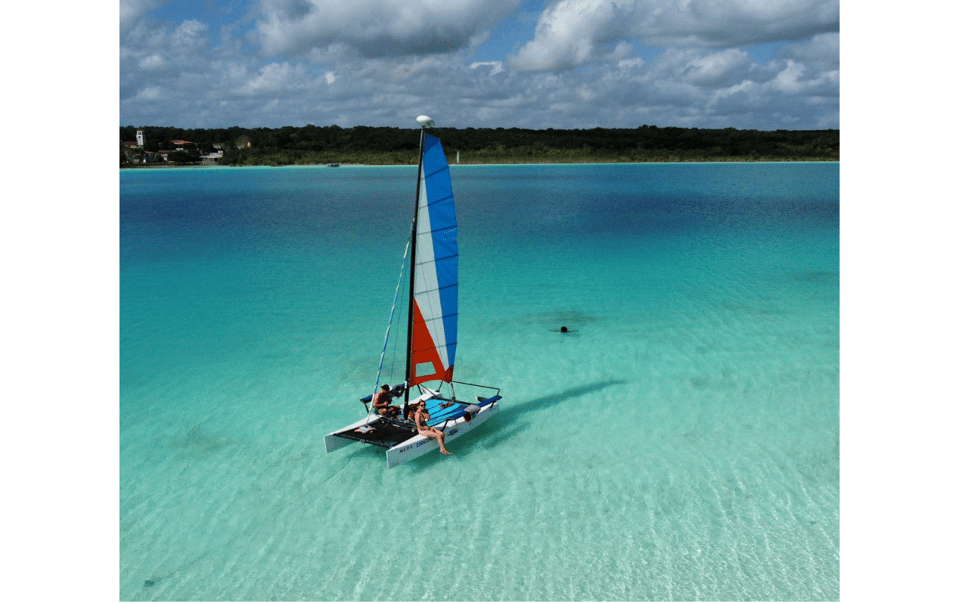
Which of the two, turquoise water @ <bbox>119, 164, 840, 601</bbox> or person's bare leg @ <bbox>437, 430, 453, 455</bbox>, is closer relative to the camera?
turquoise water @ <bbox>119, 164, 840, 601</bbox>

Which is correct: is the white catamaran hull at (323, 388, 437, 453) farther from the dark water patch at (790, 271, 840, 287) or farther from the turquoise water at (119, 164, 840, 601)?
the dark water patch at (790, 271, 840, 287)

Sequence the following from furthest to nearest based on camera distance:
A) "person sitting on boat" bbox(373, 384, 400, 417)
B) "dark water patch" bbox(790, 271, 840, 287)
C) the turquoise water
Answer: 1. "dark water patch" bbox(790, 271, 840, 287)
2. "person sitting on boat" bbox(373, 384, 400, 417)
3. the turquoise water

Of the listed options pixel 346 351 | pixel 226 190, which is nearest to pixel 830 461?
pixel 346 351

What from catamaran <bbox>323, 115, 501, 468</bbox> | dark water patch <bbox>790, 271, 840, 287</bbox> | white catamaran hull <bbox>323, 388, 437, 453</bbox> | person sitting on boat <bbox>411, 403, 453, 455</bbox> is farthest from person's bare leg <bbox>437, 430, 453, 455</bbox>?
dark water patch <bbox>790, 271, 840, 287</bbox>

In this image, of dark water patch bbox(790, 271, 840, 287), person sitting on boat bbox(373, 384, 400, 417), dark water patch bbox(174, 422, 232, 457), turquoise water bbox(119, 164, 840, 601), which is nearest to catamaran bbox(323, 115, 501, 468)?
person sitting on boat bbox(373, 384, 400, 417)

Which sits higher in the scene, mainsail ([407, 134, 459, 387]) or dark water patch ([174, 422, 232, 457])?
mainsail ([407, 134, 459, 387])

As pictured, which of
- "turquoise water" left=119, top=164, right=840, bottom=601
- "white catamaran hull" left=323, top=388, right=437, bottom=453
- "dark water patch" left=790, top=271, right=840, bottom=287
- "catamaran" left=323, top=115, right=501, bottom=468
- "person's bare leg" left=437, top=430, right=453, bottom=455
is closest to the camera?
"turquoise water" left=119, top=164, right=840, bottom=601

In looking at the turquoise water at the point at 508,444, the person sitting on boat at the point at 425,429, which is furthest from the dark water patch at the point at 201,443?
the person sitting on boat at the point at 425,429
